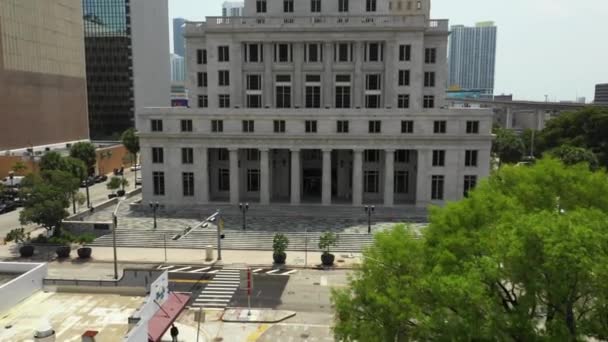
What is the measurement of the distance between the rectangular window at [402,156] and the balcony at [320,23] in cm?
1657

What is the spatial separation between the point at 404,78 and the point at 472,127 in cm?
1145

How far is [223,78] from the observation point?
219 feet

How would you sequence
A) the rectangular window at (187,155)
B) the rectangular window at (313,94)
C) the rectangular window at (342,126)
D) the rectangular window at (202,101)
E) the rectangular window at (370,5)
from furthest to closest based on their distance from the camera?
the rectangular window at (202,101) → the rectangular window at (370,5) → the rectangular window at (313,94) → the rectangular window at (187,155) → the rectangular window at (342,126)

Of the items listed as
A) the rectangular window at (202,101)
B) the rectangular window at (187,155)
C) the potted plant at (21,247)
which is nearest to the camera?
the potted plant at (21,247)

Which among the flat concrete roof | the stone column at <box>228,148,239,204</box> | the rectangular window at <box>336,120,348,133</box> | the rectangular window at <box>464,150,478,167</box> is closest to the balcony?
the rectangular window at <box>336,120,348,133</box>

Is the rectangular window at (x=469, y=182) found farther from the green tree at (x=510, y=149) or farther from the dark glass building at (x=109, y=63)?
the dark glass building at (x=109, y=63)

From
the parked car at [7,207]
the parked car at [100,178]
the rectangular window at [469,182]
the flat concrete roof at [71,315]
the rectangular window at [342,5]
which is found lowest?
the parked car at [7,207]

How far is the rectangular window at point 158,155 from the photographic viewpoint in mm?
63656

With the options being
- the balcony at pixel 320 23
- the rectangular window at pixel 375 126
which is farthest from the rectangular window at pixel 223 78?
the rectangular window at pixel 375 126

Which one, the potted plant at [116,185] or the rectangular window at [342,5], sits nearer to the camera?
the potted plant at [116,185]

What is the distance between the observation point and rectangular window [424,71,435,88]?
6675 centimetres

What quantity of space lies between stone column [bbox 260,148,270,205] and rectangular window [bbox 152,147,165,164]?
1351 centimetres

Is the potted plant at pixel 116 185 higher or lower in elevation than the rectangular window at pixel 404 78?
lower

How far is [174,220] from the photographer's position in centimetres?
5809
